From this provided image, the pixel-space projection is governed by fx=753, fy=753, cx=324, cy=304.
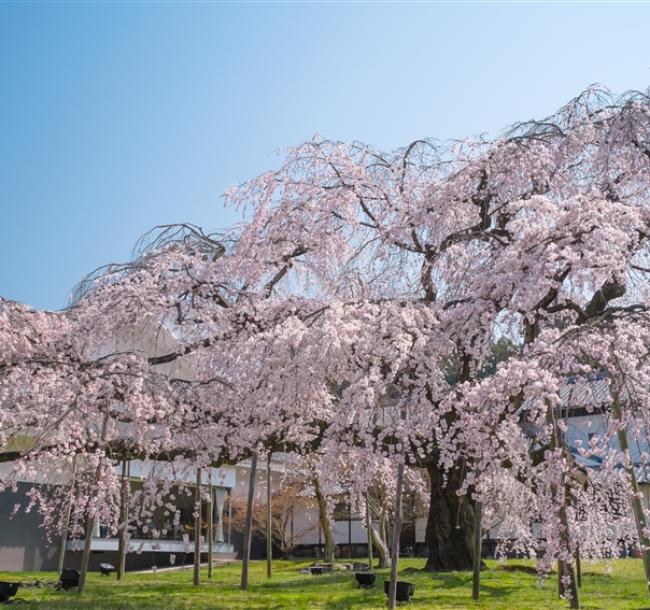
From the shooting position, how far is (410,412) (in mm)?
10516

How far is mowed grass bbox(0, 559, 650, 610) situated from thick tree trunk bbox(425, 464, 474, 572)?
1.71ft

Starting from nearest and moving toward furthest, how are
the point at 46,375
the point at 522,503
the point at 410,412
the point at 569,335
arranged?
the point at 569,335 → the point at 410,412 → the point at 46,375 → the point at 522,503

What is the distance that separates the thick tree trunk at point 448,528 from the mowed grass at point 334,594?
0.52 meters

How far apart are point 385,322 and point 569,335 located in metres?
3.54

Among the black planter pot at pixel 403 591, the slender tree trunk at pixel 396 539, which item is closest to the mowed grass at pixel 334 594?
the black planter pot at pixel 403 591

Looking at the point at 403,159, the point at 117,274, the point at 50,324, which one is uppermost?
the point at 403,159

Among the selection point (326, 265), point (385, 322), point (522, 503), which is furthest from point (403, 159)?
point (522, 503)

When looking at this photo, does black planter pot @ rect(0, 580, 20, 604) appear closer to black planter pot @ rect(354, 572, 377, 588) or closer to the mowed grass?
the mowed grass

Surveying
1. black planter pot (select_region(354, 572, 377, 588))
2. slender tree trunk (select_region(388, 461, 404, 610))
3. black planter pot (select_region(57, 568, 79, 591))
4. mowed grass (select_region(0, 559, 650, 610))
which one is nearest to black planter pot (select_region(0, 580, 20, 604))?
mowed grass (select_region(0, 559, 650, 610))

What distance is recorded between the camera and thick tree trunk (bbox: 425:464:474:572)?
14902 millimetres

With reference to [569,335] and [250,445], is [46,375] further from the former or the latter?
[569,335]

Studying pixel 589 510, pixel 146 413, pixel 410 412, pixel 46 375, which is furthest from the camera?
pixel 589 510

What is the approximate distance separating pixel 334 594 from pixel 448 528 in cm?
343

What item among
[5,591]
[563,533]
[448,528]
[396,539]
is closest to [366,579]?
[448,528]
